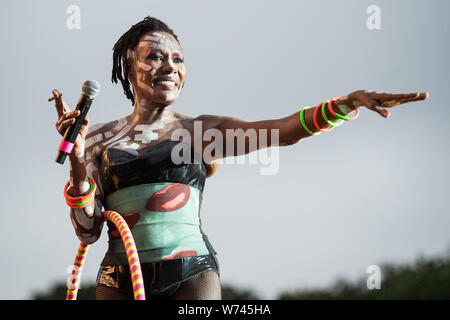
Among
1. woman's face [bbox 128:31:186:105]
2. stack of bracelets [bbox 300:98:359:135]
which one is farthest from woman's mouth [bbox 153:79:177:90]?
stack of bracelets [bbox 300:98:359:135]

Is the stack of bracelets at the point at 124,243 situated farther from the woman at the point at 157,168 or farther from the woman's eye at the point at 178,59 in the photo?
the woman's eye at the point at 178,59

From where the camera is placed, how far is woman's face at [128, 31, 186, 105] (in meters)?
3.81

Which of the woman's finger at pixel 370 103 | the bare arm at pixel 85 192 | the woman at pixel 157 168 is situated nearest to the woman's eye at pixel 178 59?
the woman at pixel 157 168

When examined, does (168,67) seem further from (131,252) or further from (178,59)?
(131,252)

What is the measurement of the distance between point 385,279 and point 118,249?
50.4ft

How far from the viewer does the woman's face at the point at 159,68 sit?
12.5 ft

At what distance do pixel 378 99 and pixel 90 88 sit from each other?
141 centimetres

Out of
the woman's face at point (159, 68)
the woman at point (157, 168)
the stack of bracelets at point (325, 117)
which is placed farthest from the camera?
the woman's face at point (159, 68)

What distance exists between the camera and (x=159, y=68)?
381cm

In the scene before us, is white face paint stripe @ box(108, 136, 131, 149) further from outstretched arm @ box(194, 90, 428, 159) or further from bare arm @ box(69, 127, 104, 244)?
outstretched arm @ box(194, 90, 428, 159)

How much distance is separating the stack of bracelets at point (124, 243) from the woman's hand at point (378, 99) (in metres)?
1.36
